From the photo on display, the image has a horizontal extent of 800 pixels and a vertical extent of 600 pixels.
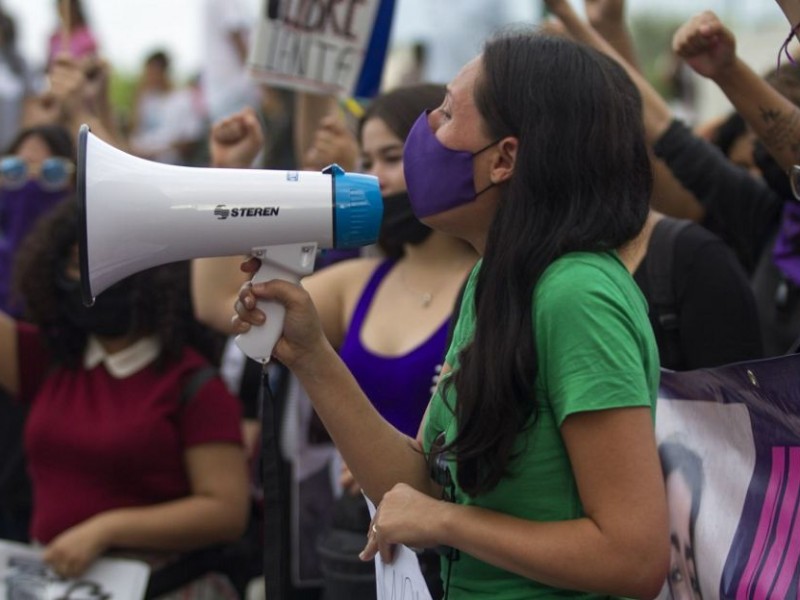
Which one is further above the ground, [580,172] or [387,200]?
[580,172]

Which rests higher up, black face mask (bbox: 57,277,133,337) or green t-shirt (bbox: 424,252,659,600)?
green t-shirt (bbox: 424,252,659,600)

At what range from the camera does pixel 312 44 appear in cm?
433

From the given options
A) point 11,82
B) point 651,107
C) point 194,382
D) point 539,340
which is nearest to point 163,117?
point 11,82

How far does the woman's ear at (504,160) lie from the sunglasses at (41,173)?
127 inches

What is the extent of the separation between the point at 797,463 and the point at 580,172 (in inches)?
25.9

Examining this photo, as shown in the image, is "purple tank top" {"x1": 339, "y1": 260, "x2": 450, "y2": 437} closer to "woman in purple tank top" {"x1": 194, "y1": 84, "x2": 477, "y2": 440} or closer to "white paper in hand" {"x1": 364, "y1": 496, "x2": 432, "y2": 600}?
"woman in purple tank top" {"x1": 194, "y1": 84, "x2": 477, "y2": 440}

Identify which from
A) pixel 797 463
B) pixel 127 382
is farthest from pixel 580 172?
pixel 127 382

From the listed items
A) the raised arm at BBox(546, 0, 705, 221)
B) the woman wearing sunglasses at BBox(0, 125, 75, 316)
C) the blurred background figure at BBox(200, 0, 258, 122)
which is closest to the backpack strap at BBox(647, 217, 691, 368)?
the raised arm at BBox(546, 0, 705, 221)

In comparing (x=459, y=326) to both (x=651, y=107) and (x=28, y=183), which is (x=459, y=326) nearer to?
(x=651, y=107)

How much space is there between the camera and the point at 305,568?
3.90 metres

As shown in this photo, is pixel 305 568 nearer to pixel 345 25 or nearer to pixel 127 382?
pixel 127 382

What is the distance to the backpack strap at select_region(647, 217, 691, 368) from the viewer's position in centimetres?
282

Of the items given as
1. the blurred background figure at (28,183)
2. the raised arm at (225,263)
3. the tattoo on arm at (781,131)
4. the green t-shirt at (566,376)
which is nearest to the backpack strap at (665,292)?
the tattoo on arm at (781,131)

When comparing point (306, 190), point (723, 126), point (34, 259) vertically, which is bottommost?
point (34, 259)
